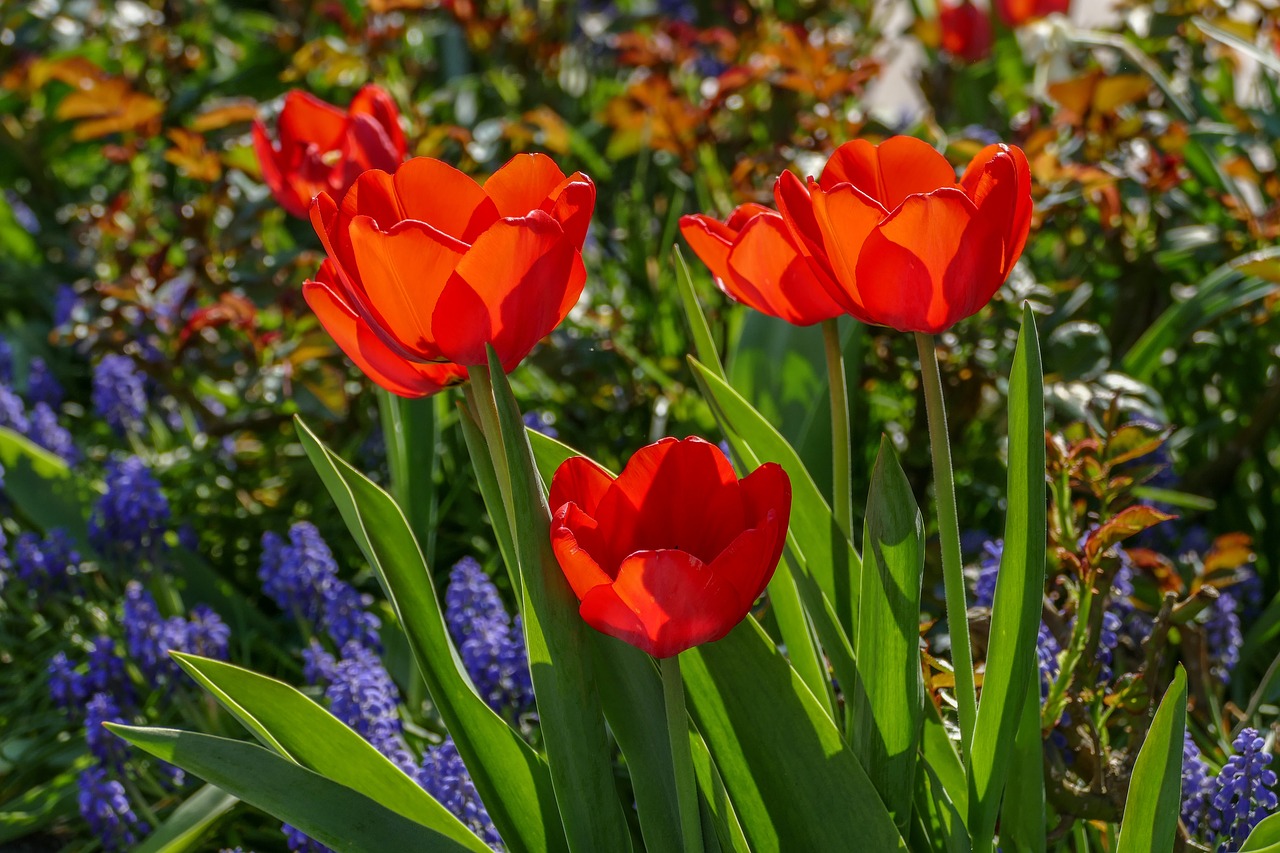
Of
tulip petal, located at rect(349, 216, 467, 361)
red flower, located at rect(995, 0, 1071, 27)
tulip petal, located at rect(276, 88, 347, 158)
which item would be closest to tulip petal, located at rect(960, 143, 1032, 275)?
tulip petal, located at rect(349, 216, 467, 361)

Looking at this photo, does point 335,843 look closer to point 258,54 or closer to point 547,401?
point 547,401

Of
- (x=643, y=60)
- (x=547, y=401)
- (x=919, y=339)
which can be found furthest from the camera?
(x=643, y=60)

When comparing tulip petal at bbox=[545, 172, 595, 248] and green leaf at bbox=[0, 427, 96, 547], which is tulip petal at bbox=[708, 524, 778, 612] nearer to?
tulip petal at bbox=[545, 172, 595, 248]

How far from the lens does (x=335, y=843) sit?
97 centimetres

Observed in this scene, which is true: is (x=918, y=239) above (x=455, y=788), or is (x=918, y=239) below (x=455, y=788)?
above

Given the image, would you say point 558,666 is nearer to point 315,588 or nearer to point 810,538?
point 810,538

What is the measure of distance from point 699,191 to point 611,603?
65.4 inches

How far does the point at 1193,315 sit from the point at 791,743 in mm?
1215

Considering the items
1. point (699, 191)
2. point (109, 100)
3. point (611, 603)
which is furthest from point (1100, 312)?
point (109, 100)

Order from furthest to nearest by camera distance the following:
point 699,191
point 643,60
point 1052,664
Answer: point 643,60 < point 699,191 < point 1052,664

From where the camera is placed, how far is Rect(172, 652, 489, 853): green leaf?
3.35ft

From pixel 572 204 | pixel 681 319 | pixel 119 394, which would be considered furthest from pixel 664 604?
pixel 119 394

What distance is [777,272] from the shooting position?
1.00m

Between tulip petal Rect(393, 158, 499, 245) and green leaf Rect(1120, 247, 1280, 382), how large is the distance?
1.29 metres
